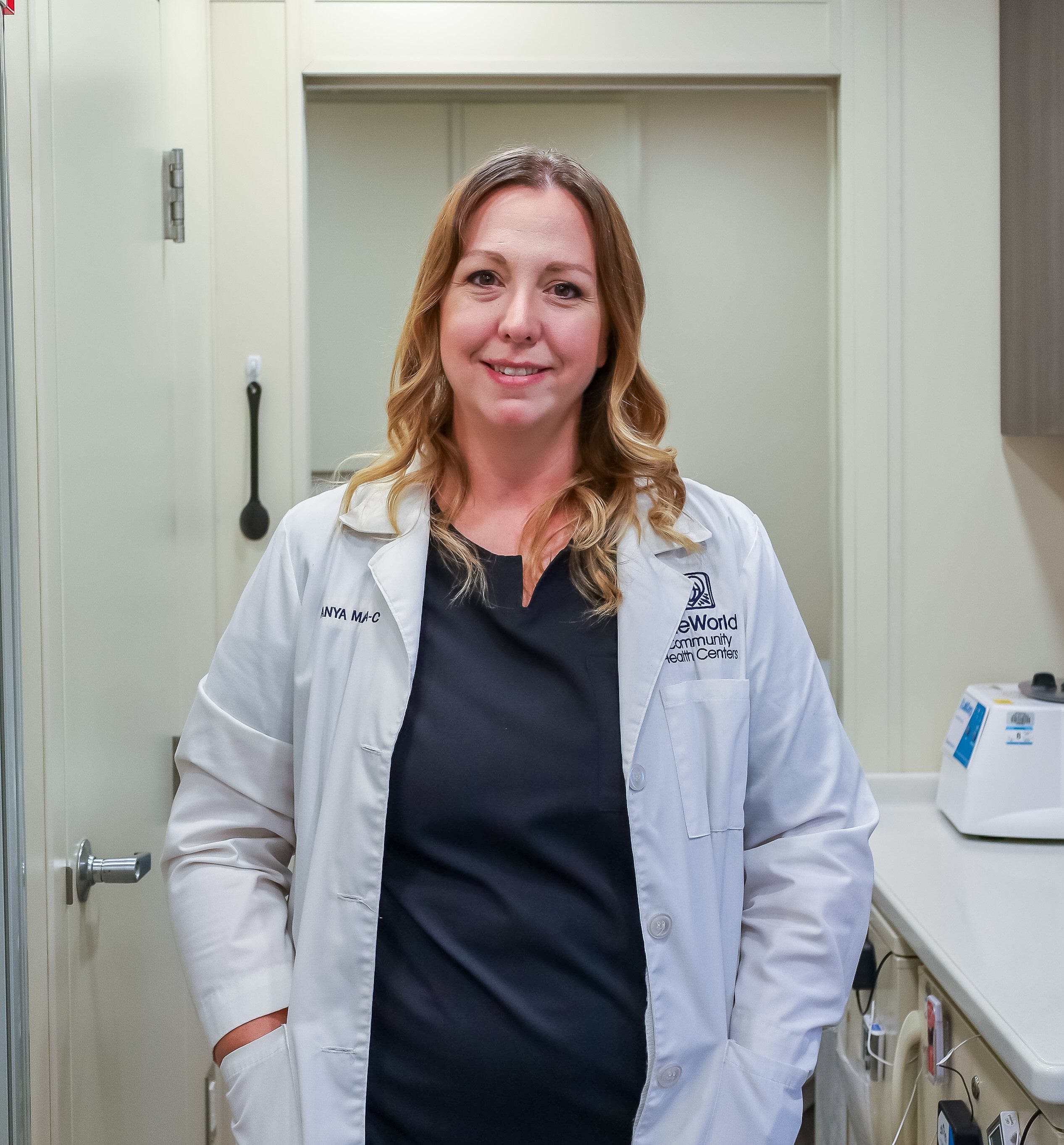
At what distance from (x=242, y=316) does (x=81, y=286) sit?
719 mm

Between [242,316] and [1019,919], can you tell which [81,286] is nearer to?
[242,316]

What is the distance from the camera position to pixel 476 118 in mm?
2111

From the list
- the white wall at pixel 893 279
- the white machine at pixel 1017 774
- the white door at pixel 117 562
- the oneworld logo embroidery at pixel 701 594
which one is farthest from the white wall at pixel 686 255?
the oneworld logo embroidery at pixel 701 594

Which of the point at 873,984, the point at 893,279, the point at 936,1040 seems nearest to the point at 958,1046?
the point at 936,1040

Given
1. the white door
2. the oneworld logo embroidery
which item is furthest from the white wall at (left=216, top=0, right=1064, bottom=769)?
the oneworld logo embroidery

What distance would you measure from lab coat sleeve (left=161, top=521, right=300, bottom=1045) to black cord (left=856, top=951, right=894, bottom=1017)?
968mm

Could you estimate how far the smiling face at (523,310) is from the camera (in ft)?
3.55

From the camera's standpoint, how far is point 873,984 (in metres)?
1.72

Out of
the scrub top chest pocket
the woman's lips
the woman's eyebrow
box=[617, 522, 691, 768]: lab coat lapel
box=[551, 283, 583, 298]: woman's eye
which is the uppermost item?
the woman's eyebrow

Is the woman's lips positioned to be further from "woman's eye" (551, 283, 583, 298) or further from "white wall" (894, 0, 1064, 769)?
"white wall" (894, 0, 1064, 769)

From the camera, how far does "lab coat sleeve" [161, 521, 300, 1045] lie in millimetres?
1085

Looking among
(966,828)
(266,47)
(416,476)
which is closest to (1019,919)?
(966,828)

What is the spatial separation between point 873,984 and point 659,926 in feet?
2.87

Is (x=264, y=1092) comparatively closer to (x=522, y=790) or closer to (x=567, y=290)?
(x=522, y=790)
